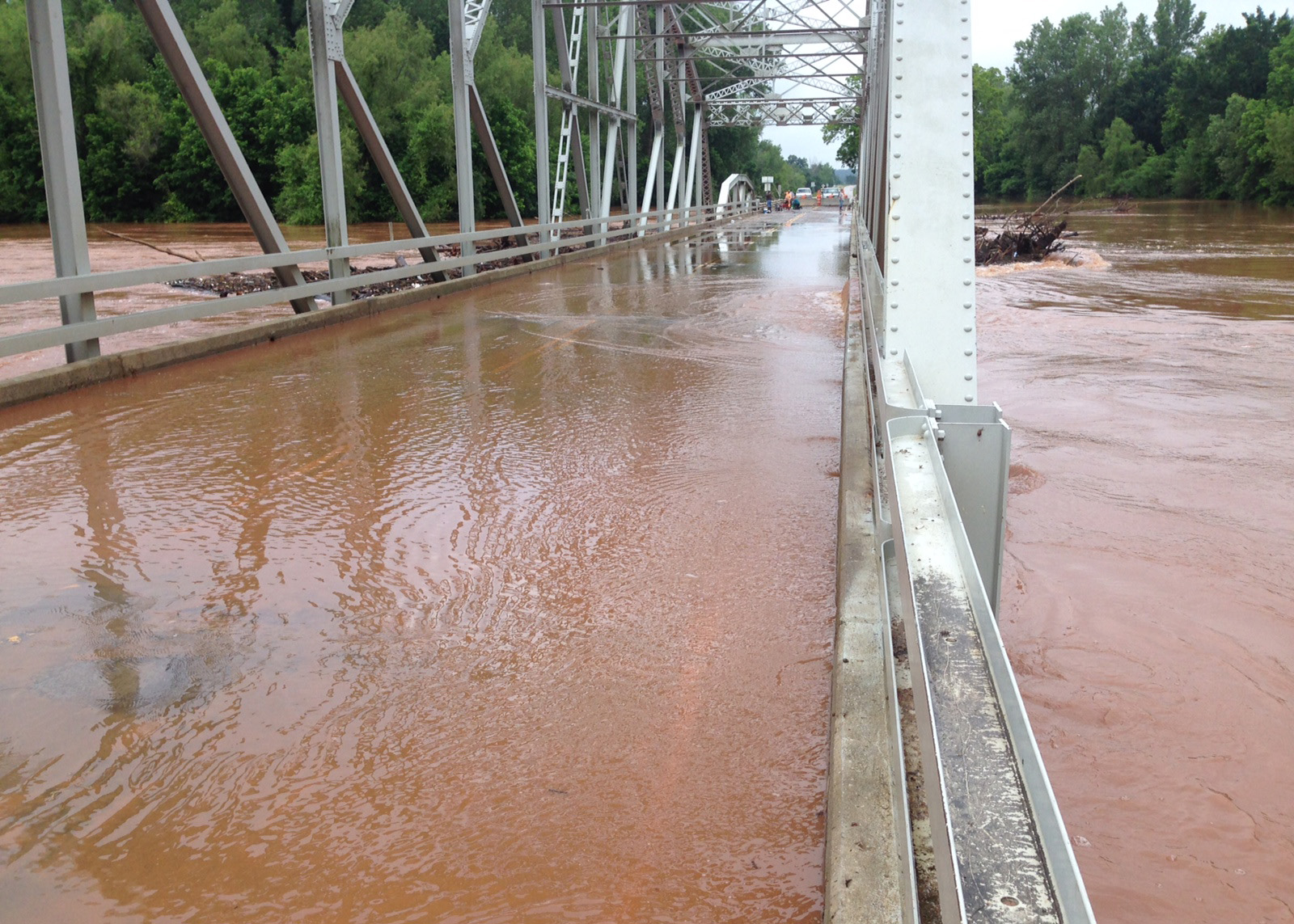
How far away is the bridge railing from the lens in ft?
29.8

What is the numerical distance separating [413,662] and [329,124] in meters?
11.9

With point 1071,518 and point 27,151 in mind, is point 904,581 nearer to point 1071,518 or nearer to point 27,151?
point 1071,518

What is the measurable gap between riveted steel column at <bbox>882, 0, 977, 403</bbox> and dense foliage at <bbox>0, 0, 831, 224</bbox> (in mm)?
50735

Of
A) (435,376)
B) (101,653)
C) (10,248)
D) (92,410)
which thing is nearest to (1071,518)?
(101,653)

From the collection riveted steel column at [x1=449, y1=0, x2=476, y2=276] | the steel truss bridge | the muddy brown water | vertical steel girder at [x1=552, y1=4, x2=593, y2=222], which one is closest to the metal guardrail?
the steel truss bridge

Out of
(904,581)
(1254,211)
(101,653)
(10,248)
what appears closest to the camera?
(904,581)

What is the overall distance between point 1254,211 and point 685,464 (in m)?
65.8

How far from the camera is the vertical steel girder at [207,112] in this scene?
35.9ft

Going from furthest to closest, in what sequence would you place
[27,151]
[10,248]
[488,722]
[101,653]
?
[27,151] → [10,248] → [101,653] → [488,722]

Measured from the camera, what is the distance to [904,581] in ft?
8.72

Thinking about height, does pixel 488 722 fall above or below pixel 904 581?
below

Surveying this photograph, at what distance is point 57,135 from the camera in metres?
9.23

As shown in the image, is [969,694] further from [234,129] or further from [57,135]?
[234,129]

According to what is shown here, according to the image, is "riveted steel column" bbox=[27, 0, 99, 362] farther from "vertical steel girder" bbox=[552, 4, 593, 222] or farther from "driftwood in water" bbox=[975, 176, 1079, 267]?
"driftwood in water" bbox=[975, 176, 1079, 267]
